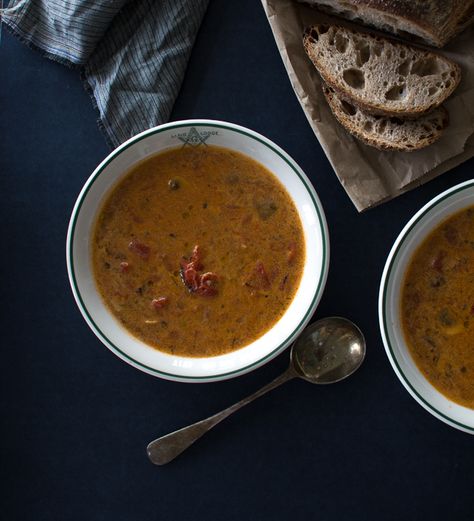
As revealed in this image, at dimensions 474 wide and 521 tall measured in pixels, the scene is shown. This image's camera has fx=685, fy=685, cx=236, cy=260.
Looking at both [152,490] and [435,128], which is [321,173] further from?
[152,490]

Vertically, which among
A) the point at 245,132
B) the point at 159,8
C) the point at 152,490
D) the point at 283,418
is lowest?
the point at 152,490

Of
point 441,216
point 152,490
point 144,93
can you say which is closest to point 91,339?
point 152,490

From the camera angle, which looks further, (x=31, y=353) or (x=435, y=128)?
(x=31, y=353)

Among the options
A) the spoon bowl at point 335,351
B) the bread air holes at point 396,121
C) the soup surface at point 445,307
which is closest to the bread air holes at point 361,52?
the bread air holes at point 396,121

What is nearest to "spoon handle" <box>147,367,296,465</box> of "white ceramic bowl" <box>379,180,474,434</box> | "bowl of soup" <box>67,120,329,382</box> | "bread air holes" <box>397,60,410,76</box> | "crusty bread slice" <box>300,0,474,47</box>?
"bowl of soup" <box>67,120,329,382</box>

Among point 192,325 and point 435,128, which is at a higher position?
point 435,128

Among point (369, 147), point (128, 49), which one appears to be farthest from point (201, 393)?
point (128, 49)
